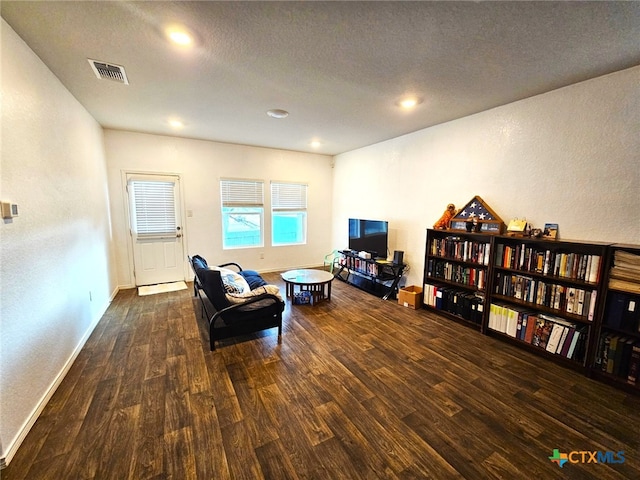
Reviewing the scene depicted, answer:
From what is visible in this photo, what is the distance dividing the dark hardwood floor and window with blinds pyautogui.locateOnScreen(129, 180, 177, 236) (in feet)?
7.35

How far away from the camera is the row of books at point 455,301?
10.7 feet

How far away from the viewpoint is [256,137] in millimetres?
4695

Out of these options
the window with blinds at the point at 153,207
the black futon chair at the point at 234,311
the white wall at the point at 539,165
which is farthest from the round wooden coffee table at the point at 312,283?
the window with blinds at the point at 153,207

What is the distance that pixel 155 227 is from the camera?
15.6 ft

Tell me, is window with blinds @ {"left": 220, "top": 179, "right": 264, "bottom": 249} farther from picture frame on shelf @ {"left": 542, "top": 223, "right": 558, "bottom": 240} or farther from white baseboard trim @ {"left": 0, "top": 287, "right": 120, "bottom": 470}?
picture frame on shelf @ {"left": 542, "top": 223, "right": 558, "bottom": 240}

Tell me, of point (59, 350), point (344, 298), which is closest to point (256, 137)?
point (344, 298)

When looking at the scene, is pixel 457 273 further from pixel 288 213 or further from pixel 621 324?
pixel 288 213

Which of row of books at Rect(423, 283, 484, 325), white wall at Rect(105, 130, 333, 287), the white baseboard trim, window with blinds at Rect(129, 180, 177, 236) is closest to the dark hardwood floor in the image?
the white baseboard trim

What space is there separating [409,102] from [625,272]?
2510 mm

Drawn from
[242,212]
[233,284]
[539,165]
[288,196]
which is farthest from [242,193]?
[539,165]

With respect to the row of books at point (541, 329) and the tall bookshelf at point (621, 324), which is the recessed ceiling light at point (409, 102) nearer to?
the tall bookshelf at point (621, 324)

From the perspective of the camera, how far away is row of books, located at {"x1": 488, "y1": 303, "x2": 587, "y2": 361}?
97.1 inches

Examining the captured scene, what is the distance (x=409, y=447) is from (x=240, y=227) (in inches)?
187

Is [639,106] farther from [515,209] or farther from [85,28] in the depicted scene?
[85,28]
